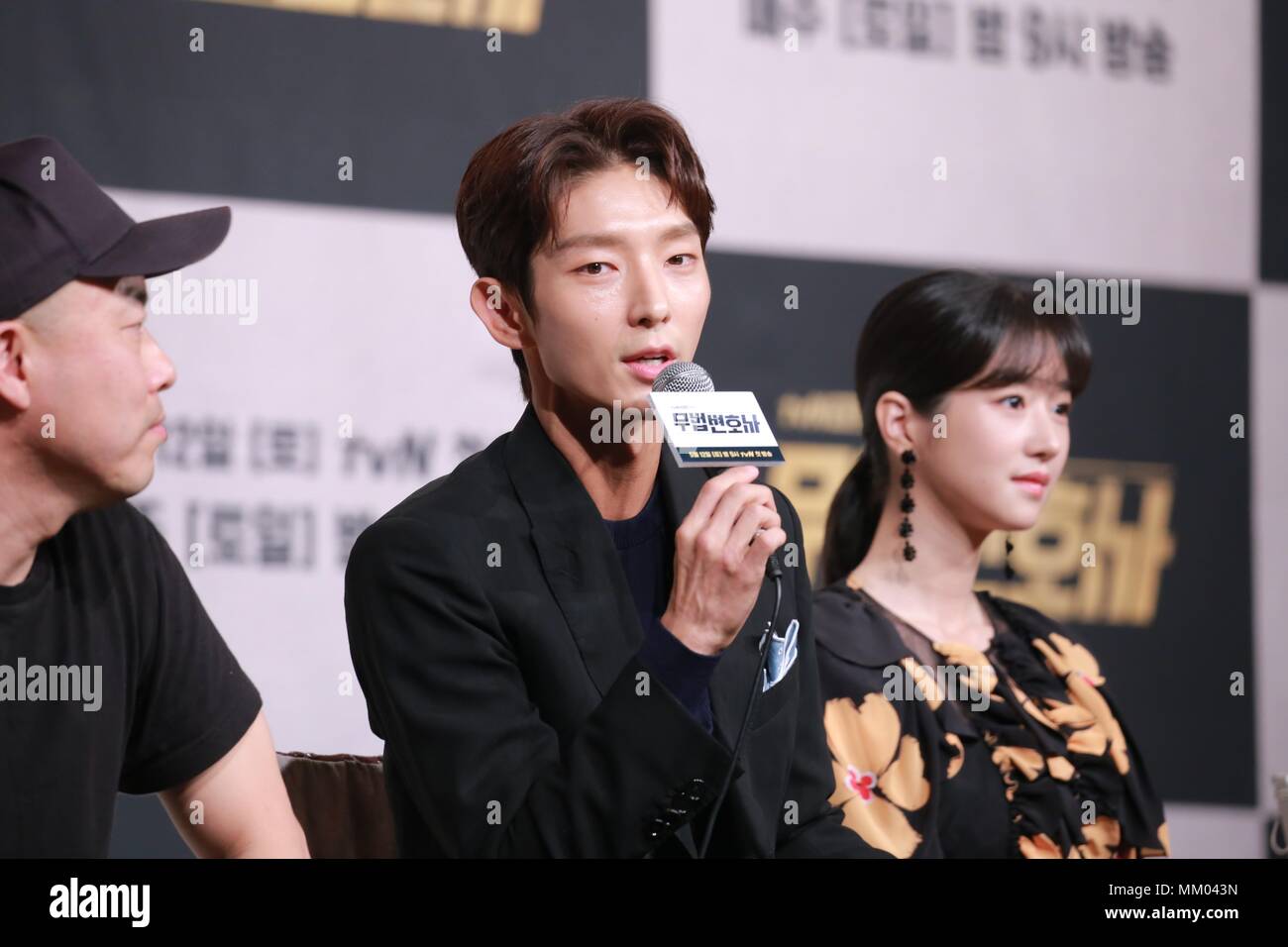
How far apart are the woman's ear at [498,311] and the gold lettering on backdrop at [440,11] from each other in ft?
3.99

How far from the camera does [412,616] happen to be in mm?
1760

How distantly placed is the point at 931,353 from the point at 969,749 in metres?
0.64

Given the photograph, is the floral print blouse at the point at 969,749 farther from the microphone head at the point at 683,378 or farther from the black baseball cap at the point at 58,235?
the black baseball cap at the point at 58,235

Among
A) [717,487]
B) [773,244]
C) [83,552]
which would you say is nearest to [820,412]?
[773,244]

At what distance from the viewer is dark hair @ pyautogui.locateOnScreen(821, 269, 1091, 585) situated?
99.1 inches

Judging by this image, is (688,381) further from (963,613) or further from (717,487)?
→ (963,613)

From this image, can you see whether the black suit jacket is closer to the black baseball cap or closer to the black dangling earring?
the black baseball cap

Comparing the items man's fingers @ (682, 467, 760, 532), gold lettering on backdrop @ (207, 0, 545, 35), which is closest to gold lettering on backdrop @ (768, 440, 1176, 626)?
gold lettering on backdrop @ (207, 0, 545, 35)

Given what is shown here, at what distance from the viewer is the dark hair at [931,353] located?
252cm

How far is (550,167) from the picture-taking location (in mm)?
1894

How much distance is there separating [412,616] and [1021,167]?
7.37ft

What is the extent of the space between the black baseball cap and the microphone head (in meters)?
0.53

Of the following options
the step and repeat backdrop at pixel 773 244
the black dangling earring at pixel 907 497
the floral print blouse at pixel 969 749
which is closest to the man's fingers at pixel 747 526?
the floral print blouse at pixel 969 749

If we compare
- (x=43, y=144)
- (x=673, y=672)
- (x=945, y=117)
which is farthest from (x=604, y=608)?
(x=945, y=117)
